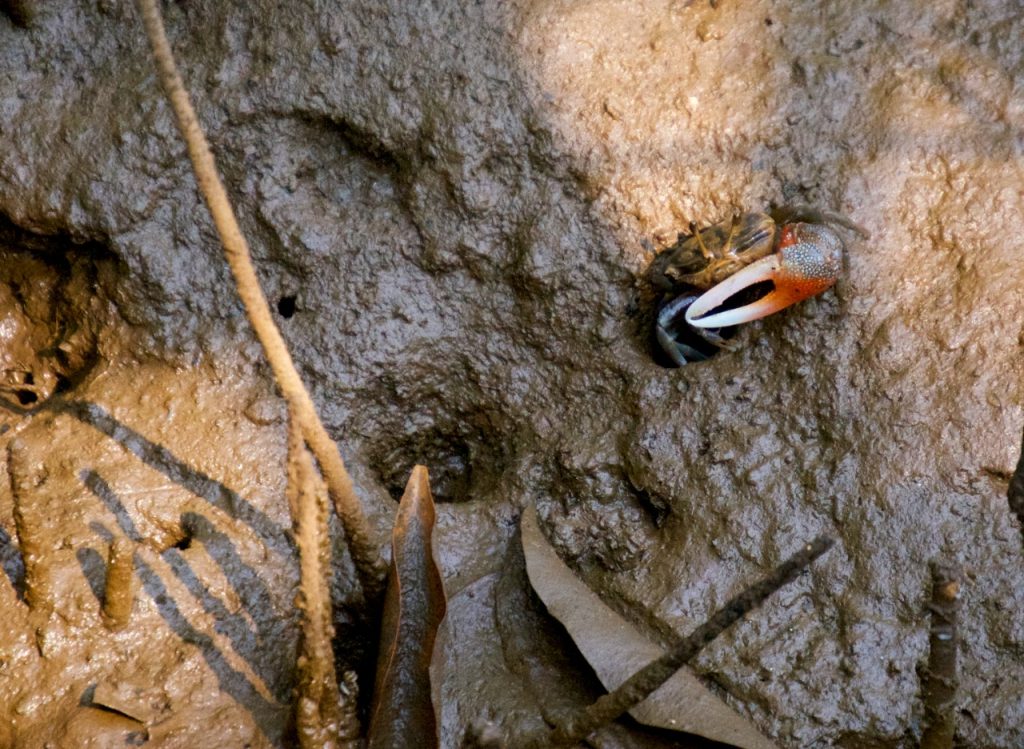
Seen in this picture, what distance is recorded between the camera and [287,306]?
2627 millimetres

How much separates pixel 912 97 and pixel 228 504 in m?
1.95

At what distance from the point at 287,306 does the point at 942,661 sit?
1736mm

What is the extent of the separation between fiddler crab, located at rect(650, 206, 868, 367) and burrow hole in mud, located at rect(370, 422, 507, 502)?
54 centimetres

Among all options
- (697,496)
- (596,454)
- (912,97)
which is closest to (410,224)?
(596,454)

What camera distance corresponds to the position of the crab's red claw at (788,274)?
2350mm

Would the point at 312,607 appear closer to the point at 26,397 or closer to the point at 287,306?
the point at 287,306

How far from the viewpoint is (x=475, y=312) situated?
2619mm

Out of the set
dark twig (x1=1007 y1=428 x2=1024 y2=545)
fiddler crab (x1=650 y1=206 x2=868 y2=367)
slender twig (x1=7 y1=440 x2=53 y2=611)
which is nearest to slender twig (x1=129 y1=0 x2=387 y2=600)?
slender twig (x1=7 y1=440 x2=53 y2=611)

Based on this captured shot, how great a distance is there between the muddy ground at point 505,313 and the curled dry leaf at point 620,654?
0.07 m

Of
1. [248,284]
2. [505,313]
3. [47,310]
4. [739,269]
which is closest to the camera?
[248,284]

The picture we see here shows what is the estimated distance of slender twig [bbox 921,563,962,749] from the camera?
1547 mm

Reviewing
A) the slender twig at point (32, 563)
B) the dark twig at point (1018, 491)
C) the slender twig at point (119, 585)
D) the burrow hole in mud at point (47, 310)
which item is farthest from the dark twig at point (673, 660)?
the burrow hole in mud at point (47, 310)

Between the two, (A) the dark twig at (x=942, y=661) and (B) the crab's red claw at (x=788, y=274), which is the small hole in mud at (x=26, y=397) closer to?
(B) the crab's red claw at (x=788, y=274)

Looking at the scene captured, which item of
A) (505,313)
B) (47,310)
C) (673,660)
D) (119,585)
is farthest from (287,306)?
(673,660)
